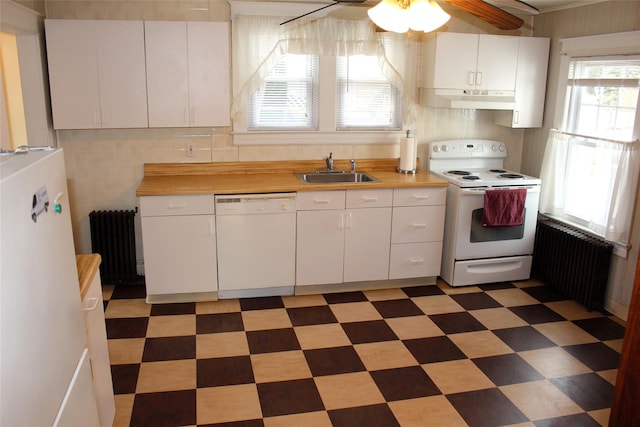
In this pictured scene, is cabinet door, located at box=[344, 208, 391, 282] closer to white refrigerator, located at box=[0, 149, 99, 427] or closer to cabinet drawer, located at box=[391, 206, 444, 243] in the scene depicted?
cabinet drawer, located at box=[391, 206, 444, 243]

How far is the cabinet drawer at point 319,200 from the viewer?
13.2 feet

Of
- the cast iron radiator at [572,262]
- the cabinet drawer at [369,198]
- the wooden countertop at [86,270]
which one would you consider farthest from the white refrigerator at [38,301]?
the cast iron radiator at [572,262]

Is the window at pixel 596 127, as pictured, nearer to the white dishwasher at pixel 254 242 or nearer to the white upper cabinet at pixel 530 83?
the white upper cabinet at pixel 530 83

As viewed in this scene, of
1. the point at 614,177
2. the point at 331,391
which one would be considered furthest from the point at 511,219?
the point at 331,391

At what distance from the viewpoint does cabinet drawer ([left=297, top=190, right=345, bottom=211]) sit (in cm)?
403

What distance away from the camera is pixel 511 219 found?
14.2 ft

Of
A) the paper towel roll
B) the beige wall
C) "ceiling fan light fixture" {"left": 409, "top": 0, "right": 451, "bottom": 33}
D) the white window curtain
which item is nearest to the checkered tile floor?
the beige wall

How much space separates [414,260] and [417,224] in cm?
30

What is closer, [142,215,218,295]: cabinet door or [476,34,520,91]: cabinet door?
[142,215,218,295]: cabinet door

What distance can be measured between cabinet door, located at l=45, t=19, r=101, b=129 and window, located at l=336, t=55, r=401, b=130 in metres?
1.88

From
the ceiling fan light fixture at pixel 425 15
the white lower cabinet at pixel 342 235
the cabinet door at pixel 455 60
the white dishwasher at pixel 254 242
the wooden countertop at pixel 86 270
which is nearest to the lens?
the wooden countertop at pixel 86 270

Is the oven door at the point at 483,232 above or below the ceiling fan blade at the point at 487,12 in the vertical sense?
below

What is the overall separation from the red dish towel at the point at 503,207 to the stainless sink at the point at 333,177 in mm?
952

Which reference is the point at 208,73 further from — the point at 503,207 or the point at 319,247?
the point at 503,207
